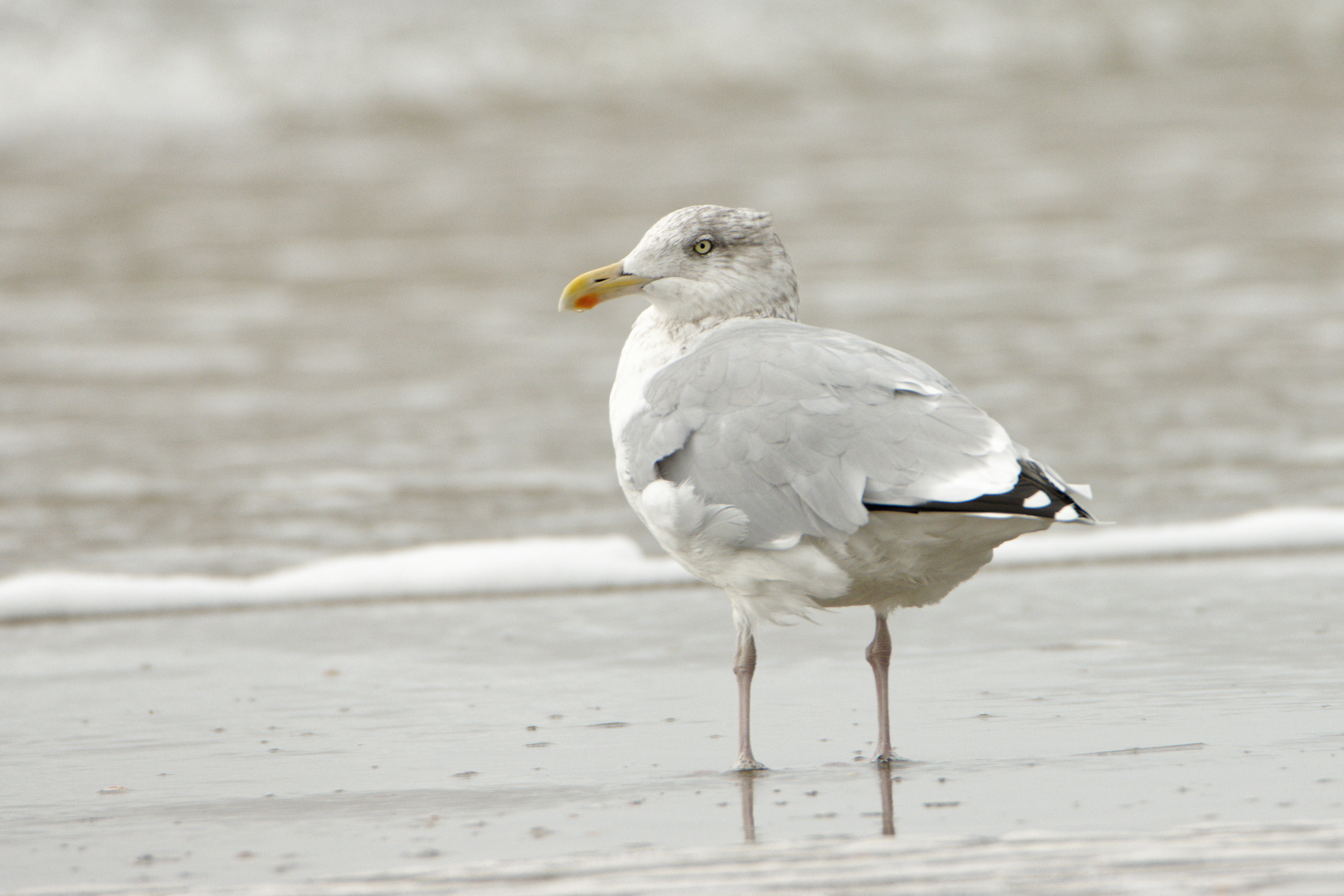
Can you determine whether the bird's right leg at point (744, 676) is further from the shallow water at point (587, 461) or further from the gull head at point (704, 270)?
the gull head at point (704, 270)

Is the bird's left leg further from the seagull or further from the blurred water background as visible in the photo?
the blurred water background

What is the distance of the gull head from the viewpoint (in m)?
4.16

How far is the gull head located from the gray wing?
0.34m

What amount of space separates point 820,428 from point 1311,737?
46.1 inches

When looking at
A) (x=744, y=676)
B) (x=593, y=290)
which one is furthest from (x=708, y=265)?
(x=744, y=676)

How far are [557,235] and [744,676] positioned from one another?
943 centimetres

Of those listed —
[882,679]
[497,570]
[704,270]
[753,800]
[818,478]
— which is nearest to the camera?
[753,800]

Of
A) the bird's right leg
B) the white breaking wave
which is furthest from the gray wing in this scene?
the white breaking wave

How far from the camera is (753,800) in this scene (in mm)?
3295

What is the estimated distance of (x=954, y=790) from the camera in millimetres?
3291

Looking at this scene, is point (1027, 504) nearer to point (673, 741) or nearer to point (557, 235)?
point (673, 741)

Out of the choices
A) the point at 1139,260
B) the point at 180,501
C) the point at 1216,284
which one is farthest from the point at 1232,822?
the point at 1139,260

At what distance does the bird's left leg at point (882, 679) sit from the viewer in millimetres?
3572

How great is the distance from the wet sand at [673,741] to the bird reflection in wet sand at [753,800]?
12 mm
